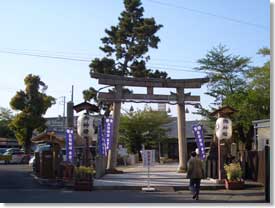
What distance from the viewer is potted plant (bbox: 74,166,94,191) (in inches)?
782

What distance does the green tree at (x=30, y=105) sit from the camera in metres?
50.7

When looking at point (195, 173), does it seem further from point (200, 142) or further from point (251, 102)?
point (251, 102)

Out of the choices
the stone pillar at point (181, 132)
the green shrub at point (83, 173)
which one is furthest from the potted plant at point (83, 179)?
the stone pillar at point (181, 132)

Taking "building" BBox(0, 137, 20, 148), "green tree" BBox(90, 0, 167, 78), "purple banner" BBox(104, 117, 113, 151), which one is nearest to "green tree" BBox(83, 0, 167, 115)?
"green tree" BBox(90, 0, 167, 78)

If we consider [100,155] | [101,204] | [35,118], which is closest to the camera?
Result: [101,204]

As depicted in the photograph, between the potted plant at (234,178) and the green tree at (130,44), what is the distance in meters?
20.7

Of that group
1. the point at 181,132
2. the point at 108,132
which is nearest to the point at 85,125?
the point at 108,132

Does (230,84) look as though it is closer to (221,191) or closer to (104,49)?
(104,49)

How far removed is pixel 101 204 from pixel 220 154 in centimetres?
885

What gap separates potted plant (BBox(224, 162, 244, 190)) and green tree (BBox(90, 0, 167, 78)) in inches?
815

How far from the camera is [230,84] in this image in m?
41.4

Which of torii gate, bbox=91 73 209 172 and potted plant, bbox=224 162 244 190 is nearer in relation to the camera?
potted plant, bbox=224 162 244 190

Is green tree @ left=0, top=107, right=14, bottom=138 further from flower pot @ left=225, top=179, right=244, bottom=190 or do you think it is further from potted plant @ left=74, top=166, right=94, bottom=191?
flower pot @ left=225, top=179, right=244, bottom=190

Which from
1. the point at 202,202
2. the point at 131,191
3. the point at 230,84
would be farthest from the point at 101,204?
the point at 230,84
